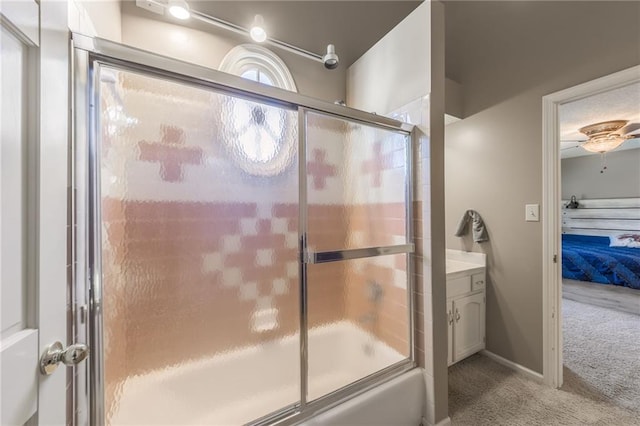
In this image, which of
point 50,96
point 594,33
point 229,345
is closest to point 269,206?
point 229,345

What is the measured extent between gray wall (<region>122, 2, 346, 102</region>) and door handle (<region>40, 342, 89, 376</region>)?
166 cm

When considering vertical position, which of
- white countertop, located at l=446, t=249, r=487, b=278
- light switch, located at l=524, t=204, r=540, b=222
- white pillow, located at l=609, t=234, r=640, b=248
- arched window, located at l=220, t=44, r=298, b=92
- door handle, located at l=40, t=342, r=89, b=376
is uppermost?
arched window, located at l=220, t=44, r=298, b=92

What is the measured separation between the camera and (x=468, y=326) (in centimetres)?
207

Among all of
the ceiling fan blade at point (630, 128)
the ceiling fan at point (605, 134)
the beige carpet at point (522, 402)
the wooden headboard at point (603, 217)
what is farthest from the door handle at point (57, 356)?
the wooden headboard at point (603, 217)

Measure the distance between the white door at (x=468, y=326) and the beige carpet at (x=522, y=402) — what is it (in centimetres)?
17

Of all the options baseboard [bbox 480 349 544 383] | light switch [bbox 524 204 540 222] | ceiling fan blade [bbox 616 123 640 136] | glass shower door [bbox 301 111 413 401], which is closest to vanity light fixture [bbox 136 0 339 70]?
glass shower door [bbox 301 111 413 401]

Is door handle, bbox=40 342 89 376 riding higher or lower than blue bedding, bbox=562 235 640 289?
higher

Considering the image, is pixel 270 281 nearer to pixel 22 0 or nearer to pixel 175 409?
pixel 175 409

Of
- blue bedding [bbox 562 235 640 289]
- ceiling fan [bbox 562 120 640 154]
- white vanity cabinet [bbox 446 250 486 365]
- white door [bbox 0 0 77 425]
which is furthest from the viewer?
blue bedding [bbox 562 235 640 289]

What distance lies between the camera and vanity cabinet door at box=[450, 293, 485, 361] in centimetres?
198

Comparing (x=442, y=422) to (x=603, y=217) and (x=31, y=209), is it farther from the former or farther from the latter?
(x=603, y=217)

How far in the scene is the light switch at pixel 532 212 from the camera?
187 centimetres

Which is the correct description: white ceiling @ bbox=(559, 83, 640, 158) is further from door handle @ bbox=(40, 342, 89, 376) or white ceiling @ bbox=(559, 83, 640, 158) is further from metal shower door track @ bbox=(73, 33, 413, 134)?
door handle @ bbox=(40, 342, 89, 376)

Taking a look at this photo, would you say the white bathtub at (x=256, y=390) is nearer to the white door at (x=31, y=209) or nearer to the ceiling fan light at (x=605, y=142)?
the white door at (x=31, y=209)
